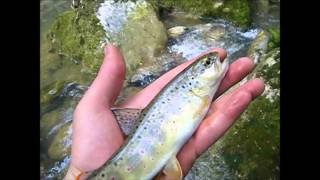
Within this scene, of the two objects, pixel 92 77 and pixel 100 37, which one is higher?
pixel 100 37

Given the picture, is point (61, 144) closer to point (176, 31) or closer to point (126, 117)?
point (176, 31)

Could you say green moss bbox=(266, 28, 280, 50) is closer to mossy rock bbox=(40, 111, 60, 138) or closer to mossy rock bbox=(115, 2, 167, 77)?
mossy rock bbox=(115, 2, 167, 77)

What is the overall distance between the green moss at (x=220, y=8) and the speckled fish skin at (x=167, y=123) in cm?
188

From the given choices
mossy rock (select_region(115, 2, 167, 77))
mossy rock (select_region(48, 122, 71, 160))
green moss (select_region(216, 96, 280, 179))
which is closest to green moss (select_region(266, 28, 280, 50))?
green moss (select_region(216, 96, 280, 179))

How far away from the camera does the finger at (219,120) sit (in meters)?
1.92

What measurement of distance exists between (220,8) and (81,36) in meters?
1.00

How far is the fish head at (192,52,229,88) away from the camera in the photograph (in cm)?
198

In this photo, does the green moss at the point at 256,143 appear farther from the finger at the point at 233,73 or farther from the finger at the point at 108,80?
the finger at the point at 108,80

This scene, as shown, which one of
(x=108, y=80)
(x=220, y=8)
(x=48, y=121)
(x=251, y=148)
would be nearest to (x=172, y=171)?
(x=108, y=80)

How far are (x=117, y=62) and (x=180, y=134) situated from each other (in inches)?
17.5

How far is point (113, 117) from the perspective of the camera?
84.5 inches

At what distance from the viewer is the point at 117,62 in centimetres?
217

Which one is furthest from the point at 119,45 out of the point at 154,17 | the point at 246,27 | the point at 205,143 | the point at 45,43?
the point at 205,143

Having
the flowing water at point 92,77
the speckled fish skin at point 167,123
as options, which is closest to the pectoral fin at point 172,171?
the speckled fish skin at point 167,123
